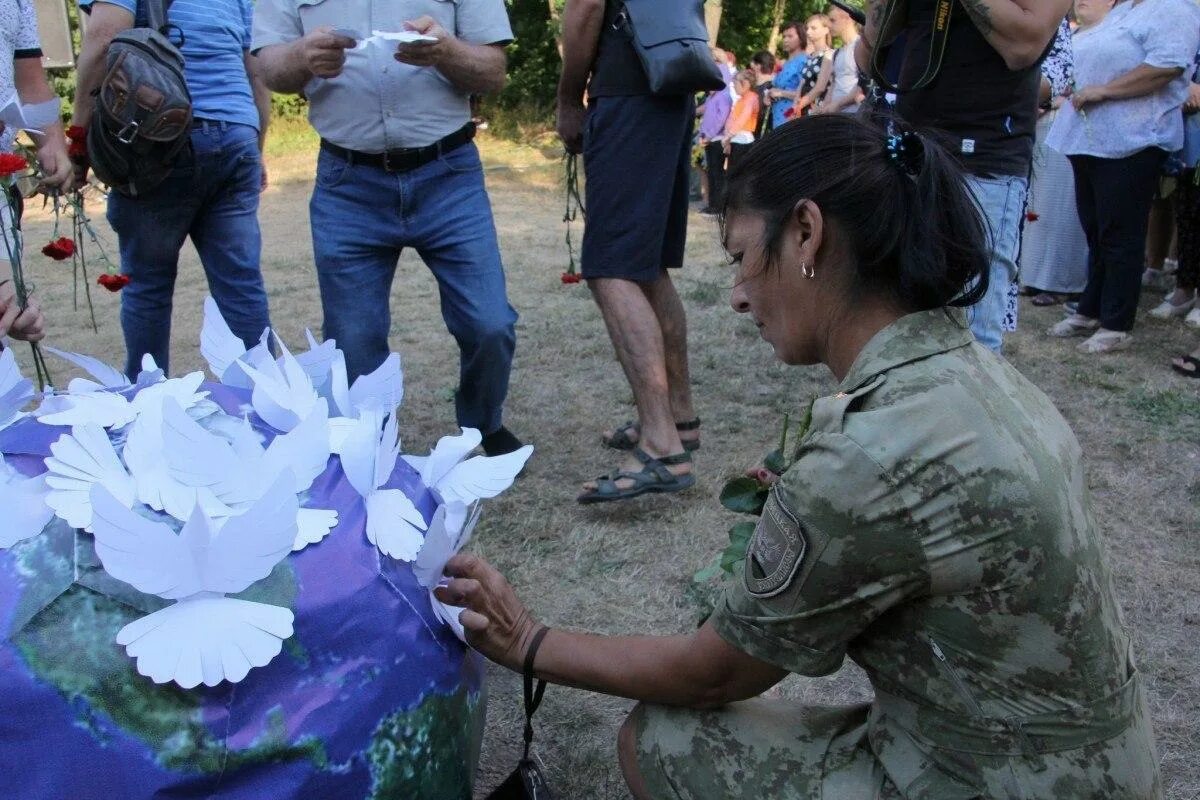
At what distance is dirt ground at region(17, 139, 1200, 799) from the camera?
255cm

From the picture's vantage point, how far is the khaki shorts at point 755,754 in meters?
1.65

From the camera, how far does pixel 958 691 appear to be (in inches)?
58.2

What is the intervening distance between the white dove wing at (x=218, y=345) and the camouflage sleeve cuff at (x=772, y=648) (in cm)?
110

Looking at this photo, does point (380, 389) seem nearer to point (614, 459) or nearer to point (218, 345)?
point (218, 345)

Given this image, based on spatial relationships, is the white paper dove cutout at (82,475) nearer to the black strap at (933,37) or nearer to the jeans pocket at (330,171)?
the jeans pocket at (330,171)

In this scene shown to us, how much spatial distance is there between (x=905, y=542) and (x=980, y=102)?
208 centimetres

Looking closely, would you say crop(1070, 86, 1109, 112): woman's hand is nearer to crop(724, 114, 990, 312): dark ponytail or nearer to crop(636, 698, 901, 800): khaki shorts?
crop(724, 114, 990, 312): dark ponytail

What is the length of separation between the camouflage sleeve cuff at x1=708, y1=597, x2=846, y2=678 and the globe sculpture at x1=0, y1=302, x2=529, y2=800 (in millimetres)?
443

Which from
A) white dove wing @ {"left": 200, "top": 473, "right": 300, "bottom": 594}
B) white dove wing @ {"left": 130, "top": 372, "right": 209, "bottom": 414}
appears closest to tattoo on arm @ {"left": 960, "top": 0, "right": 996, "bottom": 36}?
white dove wing @ {"left": 130, "top": 372, "right": 209, "bottom": 414}

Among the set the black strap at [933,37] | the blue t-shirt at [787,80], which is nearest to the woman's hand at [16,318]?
the black strap at [933,37]

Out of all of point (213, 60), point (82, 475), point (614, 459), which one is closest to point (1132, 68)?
point (614, 459)

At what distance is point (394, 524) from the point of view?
165 centimetres

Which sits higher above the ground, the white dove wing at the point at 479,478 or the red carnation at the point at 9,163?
the red carnation at the point at 9,163

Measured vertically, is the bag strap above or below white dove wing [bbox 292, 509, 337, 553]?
above
